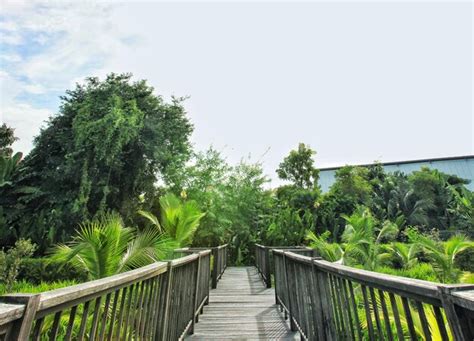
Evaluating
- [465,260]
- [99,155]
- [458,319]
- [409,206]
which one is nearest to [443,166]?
[409,206]

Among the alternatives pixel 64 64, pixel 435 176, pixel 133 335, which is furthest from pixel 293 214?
pixel 435 176

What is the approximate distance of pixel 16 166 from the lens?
13383 mm

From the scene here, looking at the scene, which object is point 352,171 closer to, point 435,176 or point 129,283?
point 435,176

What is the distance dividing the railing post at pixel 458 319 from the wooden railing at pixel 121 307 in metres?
1.25

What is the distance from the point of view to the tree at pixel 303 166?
81.7 ft

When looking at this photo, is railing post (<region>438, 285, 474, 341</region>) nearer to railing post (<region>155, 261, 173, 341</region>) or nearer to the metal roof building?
railing post (<region>155, 261, 173, 341</region>)

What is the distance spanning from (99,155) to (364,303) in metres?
11.7

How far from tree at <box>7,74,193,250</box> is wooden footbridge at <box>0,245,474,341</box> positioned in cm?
851

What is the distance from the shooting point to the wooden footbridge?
0.84 m

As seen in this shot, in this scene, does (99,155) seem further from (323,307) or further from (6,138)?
(323,307)

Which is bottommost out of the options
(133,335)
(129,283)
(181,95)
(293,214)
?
(133,335)

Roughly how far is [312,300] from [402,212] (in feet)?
71.2

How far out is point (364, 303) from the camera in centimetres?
151

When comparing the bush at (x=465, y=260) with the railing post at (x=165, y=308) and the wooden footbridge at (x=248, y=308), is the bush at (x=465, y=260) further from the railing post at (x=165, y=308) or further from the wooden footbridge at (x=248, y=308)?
the railing post at (x=165, y=308)
